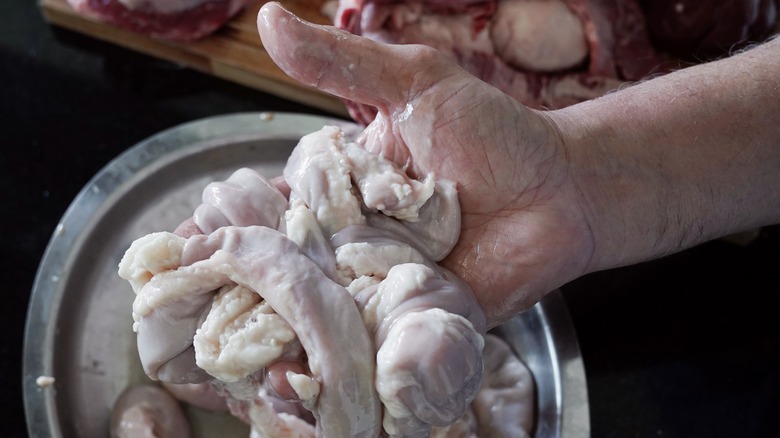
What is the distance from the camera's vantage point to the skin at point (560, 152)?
1.25 meters

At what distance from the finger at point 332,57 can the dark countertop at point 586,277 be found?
90cm

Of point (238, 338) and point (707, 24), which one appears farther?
point (707, 24)

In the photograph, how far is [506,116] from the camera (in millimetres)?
1294

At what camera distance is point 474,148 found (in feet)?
4.23

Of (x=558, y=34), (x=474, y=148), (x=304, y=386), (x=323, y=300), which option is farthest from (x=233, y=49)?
(x=304, y=386)

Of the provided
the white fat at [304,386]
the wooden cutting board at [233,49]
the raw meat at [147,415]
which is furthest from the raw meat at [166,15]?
the white fat at [304,386]

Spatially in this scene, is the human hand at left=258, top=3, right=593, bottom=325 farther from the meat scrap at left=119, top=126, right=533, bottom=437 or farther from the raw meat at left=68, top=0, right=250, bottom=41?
the raw meat at left=68, top=0, right=250, bottom=41

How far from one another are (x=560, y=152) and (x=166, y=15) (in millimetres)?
1245

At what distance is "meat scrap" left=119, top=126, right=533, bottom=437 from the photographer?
1050 millimetres

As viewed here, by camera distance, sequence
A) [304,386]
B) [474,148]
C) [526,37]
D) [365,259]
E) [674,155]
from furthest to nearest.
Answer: [526,37], [674,155], [474,148], [365,259], [304,386]

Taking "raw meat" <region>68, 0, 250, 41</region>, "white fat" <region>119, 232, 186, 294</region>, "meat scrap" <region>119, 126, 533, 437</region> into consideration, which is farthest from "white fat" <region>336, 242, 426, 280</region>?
"raw meat" <region>68, 0, 250, 41</region>

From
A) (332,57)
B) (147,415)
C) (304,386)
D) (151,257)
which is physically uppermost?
(332,57)

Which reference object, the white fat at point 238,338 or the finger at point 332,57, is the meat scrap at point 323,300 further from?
the finger at point 332,57

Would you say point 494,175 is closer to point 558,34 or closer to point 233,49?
point 558,34
